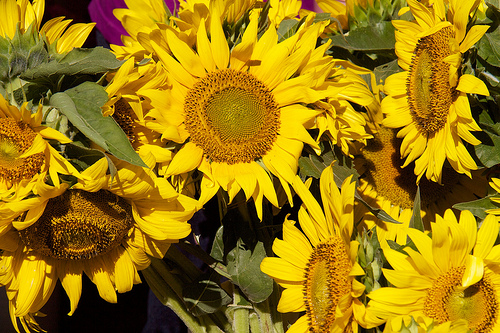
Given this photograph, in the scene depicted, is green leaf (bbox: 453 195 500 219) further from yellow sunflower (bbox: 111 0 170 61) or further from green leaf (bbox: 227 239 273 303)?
yellow sunflower (bbox: 111 0 170 61)

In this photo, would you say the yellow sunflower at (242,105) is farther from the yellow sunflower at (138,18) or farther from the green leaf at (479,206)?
the green leaf at (479,206)

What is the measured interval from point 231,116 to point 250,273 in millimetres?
175

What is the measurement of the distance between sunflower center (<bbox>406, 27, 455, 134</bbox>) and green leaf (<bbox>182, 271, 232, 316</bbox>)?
295 mm

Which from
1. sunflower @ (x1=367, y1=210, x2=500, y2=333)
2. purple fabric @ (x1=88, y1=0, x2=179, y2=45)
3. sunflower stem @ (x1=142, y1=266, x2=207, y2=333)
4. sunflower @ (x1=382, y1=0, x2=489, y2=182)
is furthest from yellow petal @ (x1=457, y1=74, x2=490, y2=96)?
purple fabric @ (x1=88, y1=0, x2=179, y2=45)

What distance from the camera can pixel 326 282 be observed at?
0.50 meters

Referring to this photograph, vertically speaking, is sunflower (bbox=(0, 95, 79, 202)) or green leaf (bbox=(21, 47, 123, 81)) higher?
green leaf (bbox=(21, 47, 123, 81))

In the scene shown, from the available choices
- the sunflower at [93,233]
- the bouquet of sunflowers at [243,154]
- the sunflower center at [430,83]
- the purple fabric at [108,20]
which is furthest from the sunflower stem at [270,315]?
the purple fabric at [108,20]

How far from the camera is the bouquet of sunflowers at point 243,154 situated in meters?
0.44

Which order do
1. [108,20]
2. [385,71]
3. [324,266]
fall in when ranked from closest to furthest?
[324,266] → [385,71] → [108,20]

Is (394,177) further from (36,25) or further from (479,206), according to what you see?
(36,25)

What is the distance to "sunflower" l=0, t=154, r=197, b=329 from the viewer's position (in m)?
0.45

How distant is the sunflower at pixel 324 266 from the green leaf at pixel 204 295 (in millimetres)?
88

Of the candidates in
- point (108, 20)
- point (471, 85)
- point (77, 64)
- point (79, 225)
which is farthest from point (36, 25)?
point (108, 20)

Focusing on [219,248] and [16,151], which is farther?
[219,248]
